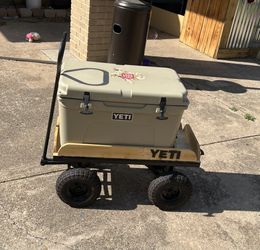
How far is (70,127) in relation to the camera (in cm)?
389

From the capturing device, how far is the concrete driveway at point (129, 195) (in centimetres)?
386

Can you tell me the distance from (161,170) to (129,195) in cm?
46

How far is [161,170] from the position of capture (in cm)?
441

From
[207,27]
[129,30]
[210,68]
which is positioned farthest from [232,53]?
[129,30]

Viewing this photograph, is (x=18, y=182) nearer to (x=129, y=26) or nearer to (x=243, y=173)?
(x=243, y=173)

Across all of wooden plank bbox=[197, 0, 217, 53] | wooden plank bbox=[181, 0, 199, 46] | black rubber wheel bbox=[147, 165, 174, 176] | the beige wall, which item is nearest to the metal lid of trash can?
black rubber wheel bbox=[147, 165, 174, 176]

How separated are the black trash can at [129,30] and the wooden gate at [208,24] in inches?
121

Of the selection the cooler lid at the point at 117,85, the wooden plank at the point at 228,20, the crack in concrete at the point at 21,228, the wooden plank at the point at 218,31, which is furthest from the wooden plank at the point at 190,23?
the crack in concrete at the point at 21,228

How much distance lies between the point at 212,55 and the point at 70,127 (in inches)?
254

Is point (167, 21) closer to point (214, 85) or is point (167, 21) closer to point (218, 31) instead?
point (218, 31)

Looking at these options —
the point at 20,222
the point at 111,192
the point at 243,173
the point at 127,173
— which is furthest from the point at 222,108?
the point at 20,222

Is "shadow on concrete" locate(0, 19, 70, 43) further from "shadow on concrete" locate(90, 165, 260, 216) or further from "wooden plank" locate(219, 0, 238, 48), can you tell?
"shadow on concrete" locate(90, 165, 260, 216)

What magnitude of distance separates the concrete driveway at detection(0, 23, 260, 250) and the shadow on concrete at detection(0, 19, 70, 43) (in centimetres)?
231

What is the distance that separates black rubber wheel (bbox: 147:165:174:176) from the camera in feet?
14.1
